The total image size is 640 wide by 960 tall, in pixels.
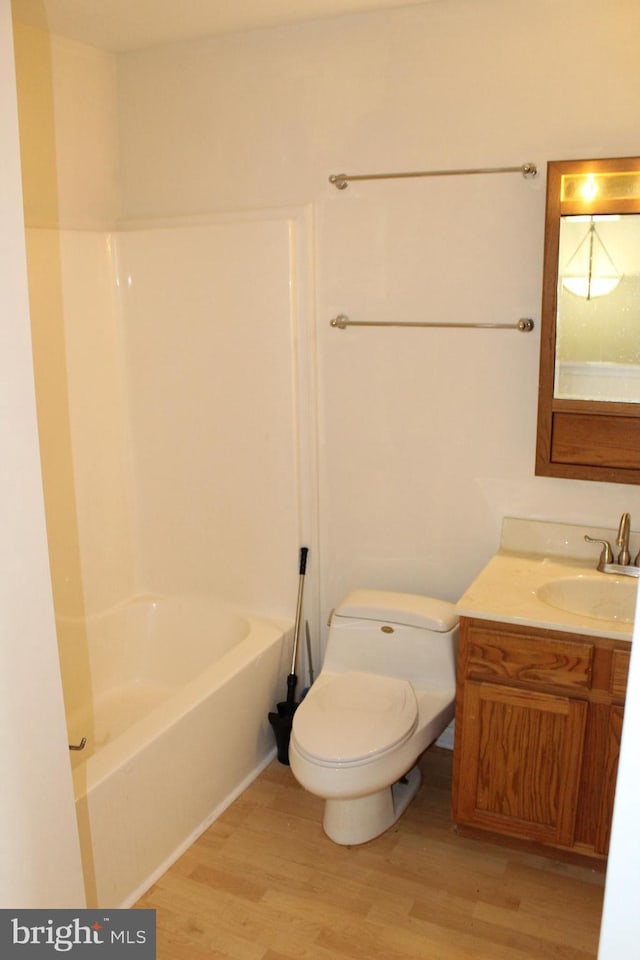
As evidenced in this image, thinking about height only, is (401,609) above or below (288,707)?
above

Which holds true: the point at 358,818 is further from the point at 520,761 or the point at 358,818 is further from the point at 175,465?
the point at 175,465

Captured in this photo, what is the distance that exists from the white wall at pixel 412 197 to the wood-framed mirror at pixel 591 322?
13 cm

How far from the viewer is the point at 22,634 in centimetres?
152

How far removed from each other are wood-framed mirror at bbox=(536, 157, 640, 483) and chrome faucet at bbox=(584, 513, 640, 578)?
0.51 feet

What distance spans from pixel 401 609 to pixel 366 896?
2.87ft

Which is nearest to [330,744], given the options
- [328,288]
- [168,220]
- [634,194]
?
[328,288]

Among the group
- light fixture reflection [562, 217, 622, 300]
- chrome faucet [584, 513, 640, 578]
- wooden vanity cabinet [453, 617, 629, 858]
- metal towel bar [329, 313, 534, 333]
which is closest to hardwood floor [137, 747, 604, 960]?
wooden vanity cabinet [453, 617, 629, 858]

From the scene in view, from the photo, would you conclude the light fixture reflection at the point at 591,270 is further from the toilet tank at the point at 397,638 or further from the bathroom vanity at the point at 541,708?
the toilet tank at the point at 397,638

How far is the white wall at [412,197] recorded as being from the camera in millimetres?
2551

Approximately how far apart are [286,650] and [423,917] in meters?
1.09

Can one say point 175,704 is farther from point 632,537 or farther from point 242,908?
point 632,537

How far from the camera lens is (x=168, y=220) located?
10.5 feet

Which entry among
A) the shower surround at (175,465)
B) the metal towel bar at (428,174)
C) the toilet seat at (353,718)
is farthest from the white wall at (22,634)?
the metal towel bar at (428,174)

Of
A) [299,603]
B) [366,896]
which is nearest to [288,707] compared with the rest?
[299,603]
